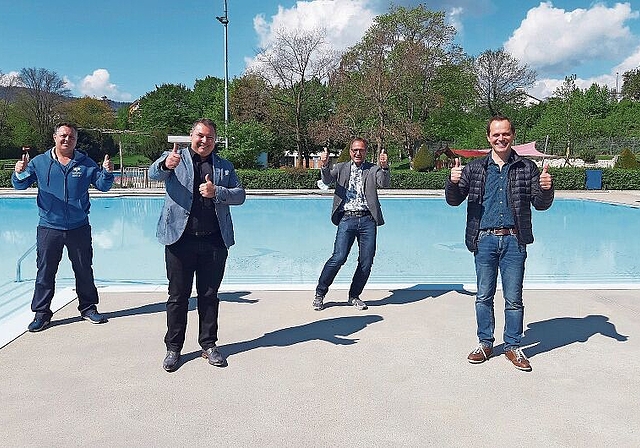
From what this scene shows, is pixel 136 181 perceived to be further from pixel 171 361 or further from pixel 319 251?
pixel 171 361

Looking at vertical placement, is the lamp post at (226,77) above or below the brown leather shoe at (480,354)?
above

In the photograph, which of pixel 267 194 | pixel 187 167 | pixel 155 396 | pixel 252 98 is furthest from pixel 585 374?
pixel 252 98

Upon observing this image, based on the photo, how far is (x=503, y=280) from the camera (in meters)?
3.85

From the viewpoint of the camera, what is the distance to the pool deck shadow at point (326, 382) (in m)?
2.76

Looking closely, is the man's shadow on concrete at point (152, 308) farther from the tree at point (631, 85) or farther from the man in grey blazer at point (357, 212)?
the tree at point (631, 85)

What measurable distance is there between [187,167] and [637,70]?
72609 mm

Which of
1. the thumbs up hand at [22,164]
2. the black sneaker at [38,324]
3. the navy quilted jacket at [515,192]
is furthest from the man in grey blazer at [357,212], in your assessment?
the thumbs up hand at [22,164]

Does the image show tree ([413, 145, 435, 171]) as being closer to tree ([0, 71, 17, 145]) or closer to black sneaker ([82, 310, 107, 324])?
black sneaker ([82, 310, 107, 324])

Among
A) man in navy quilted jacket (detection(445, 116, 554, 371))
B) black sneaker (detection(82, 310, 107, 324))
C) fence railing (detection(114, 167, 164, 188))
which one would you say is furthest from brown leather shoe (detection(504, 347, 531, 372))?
fence railing (detection(114, 167, 164, 188))

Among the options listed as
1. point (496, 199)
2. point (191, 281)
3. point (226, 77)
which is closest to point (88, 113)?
point (226, 77)

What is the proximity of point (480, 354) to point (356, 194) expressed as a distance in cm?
207

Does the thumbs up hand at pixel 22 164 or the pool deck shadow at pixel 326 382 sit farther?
the thumbs up hand at pixel 22 164

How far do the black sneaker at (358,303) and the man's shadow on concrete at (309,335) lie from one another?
0.25 m

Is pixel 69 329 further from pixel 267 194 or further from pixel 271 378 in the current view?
pixel 267 194
